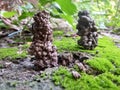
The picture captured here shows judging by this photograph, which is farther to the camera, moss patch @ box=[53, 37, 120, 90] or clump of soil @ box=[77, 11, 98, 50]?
clump of soil @ box=[77, 11, 98, 50]

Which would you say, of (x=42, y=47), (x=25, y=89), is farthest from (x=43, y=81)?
(x=42, y=47)

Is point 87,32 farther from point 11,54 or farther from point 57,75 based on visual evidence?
point 57,75

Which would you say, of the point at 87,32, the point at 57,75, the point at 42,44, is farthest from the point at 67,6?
the point at 87,32

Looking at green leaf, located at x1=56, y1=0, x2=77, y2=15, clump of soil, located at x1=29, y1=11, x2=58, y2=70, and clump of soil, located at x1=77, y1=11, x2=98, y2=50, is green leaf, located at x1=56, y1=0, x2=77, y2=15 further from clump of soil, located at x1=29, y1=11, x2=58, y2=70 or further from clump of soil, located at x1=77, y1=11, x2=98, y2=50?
clump of soil, located at x1=77, y1=11, x2=98, y2=50

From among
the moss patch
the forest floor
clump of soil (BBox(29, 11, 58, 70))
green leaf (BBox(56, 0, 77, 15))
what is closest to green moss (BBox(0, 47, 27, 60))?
the forest floor

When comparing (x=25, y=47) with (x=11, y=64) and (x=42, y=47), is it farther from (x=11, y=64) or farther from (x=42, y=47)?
(x=42, y=47)

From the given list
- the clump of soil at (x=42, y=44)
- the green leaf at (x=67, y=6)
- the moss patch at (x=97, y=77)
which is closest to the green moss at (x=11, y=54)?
the clump of soil at (x=42, y=44)
